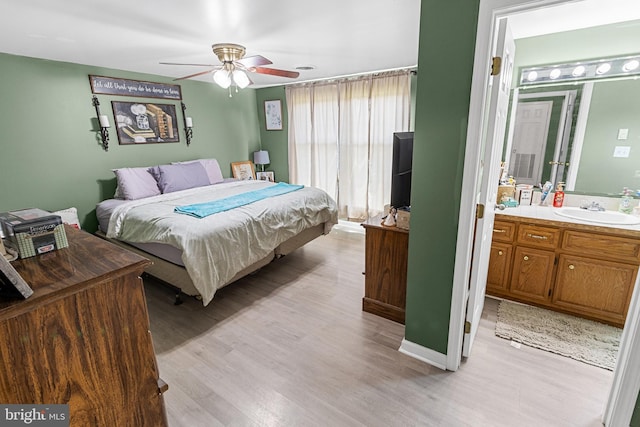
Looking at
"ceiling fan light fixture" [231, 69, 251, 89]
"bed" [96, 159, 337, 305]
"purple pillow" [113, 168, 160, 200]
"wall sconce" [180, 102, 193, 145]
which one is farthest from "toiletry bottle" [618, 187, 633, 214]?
"wall sconce" [180, 102, 193, 145]

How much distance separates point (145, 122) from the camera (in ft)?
13.2

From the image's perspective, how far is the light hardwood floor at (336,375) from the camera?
166cm

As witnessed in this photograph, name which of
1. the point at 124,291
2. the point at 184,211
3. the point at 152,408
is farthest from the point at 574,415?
the point at 184,211

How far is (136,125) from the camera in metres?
3.95

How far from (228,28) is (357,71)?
86.6 inches

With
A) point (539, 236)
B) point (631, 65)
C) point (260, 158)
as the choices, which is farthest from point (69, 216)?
point (631, 65)

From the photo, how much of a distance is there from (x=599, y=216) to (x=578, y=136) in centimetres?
72

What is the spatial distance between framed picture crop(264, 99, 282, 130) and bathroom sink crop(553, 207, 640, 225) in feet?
13.9

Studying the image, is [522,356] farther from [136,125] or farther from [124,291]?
[136,125]

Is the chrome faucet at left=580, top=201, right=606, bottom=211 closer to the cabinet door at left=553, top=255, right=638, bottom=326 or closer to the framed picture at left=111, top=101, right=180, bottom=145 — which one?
the cabinet door at left=553, top=255, right=638, bottom=326

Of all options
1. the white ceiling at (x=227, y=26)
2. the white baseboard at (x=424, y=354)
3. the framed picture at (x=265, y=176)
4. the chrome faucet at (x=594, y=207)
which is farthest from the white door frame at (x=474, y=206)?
the framed picture at (x=265, y=176)

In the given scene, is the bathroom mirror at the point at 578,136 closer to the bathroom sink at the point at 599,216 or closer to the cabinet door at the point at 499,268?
the bathroom sink at the point at 599,216

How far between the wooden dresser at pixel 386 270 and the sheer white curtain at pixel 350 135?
2059mm

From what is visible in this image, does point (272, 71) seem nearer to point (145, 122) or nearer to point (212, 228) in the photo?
point (212, 228)
